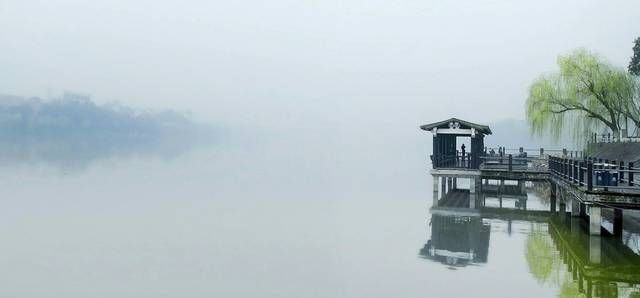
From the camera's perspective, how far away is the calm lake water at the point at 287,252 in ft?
47.7

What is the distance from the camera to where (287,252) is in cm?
1922

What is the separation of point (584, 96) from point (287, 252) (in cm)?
2373

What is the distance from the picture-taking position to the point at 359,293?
1402 centimetres

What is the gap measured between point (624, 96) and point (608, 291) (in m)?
25.1

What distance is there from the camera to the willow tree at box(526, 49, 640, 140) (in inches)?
1391

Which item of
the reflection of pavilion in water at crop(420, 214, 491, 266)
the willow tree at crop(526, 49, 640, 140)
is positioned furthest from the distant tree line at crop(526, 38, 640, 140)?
the reflection of pavilion in water at crop(420, 214, 491, 266)

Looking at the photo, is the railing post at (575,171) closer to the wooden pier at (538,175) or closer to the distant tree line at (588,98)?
A: the wooden pier at (538,175)

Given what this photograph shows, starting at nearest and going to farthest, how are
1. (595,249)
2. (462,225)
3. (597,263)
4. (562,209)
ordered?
1. (597,263)
2. (595,249)
3. (462,225)
4. (562,209)

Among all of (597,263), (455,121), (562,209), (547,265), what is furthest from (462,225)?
(455,121)

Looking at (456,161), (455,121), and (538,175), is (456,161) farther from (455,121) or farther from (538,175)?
(538,175)

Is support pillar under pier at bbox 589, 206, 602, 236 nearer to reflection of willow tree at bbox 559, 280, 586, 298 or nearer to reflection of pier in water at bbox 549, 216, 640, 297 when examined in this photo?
reflection of pier in water at bbox 549, 216, 640, 297

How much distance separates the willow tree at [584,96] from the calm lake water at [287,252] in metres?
5.66

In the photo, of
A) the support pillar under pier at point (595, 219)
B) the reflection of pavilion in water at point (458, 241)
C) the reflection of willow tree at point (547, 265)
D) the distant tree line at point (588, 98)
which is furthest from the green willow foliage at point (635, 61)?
the support pillar under pier at point (595, 219)

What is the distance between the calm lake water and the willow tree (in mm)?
5663
